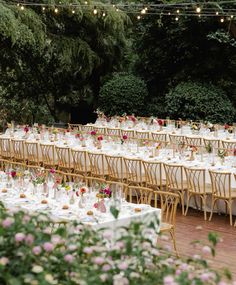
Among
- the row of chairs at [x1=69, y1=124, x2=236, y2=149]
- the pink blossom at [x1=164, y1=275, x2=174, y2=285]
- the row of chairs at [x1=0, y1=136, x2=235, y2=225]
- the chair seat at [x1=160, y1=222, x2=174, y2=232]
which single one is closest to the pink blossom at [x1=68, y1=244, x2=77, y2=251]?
the pink blossom at [x1=164, y1=275, x2=174, y2=285]

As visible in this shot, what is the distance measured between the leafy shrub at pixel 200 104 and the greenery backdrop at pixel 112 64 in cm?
3

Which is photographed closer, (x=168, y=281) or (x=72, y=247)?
(x=168, y=281)

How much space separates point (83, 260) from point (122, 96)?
53.7 feet

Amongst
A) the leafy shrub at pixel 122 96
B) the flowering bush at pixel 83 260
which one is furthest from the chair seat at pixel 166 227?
the leafy shrub at pixel 122 96

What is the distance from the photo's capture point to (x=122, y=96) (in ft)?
63.0

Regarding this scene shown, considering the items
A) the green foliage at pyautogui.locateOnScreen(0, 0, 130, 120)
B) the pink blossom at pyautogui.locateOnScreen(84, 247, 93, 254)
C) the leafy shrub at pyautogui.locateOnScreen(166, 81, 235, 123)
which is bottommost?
the leafy shrub at pyautogui.locateOnScreen(166, 81, 235, 123)

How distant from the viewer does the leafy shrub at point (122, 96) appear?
1922 cm

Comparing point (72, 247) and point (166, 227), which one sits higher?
point (72, 247)

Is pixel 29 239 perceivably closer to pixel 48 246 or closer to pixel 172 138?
pixel 48 246

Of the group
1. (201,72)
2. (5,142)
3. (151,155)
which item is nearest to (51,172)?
(151,155)

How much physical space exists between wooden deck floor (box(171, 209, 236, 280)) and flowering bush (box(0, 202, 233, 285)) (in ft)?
11.6

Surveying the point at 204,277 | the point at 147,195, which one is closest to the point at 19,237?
the point at 204,277

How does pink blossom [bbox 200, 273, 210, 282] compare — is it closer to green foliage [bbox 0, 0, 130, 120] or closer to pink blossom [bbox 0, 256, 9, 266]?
pink blossom [bbox 0, 256, 9, 266]

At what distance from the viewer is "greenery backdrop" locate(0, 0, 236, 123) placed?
60.7 feet
